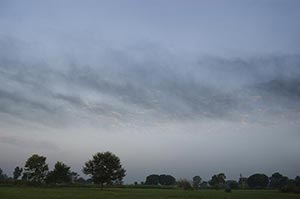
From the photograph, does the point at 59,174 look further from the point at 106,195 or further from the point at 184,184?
the point at 106,195

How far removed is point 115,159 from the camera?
91125mm

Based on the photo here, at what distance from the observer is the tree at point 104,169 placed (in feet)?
294

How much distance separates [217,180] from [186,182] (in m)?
81.6

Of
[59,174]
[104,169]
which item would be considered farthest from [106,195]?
[59,174]

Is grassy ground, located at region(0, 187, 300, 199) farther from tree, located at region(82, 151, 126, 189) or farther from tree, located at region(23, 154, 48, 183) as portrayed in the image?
tree, located at region(23, 154, 48, 183)

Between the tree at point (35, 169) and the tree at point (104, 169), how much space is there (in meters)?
33.5

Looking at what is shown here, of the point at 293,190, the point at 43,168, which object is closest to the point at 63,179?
the point at 43,168

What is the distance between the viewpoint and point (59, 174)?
115 metres

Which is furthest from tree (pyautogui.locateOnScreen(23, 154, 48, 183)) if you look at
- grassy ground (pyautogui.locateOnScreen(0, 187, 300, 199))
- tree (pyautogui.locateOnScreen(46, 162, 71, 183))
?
grassy ground (pyautogui.locateOnScreen(0, 187, 300, 199))

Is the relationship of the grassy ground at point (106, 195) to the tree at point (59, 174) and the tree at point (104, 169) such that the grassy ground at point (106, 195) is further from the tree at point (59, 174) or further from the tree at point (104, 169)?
the tree at point (59, 174)

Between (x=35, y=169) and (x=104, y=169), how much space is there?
127ft

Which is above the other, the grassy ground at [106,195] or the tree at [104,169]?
the tree at [104,169]

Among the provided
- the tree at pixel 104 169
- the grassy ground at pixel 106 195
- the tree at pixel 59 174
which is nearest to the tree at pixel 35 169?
the tree at pixel 59 174

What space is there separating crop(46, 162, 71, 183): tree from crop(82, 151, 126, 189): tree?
91.9ft
